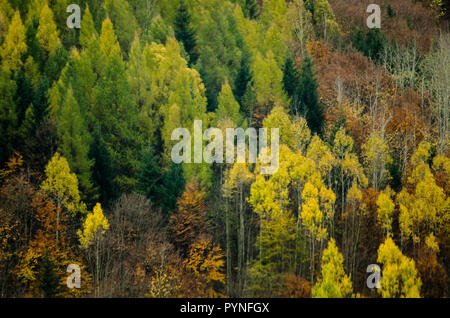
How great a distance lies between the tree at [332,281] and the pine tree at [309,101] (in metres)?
16.2

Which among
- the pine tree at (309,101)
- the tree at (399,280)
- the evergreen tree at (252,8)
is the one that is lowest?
the tree at (399,280)

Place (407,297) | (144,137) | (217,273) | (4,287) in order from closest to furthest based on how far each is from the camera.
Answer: (407,297), (4,287), (217,273), (144,137)

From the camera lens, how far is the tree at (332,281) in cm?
2281

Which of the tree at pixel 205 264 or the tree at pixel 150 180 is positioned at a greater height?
the tree at pixel 150 180

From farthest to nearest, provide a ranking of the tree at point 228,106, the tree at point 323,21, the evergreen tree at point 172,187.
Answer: the tree at point 323,21, the tree at point 228,106, the evergreen tree at point 172,187

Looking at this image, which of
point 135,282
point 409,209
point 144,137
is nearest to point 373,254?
point 409,209

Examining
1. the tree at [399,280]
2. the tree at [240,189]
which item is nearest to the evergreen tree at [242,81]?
the tree at [240,189]

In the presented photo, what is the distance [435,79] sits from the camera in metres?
40.8

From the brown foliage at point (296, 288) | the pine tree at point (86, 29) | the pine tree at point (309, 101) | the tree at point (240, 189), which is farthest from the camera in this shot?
the pine tree at point (86, 29)

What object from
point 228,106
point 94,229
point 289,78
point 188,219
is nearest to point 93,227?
point 94,229

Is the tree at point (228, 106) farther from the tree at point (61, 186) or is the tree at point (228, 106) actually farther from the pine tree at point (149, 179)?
the tree at point (61, 186)
